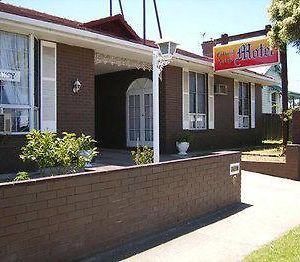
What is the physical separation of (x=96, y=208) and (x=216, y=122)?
41.5 feet

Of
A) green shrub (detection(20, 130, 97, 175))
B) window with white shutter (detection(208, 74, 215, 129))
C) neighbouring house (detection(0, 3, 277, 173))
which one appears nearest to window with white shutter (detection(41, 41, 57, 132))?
neighbouring house (detection(0, 3, 277, 173))

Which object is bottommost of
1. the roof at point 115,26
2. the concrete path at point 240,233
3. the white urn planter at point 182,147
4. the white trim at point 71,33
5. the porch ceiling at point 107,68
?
the concrete path at point 240,233

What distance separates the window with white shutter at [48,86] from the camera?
10.2 meters

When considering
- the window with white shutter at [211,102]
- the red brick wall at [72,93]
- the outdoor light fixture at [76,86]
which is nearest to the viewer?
the red brick wall at [72,93]

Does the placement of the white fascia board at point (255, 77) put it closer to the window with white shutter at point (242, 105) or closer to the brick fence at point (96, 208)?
the window with white shutter at point (242, 105)

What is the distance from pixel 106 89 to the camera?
1684 cm

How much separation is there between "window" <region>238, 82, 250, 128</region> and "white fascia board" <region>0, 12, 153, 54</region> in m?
8.30

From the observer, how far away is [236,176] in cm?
841

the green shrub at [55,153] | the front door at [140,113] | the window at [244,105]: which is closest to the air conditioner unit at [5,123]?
the green shrub at [55,153]

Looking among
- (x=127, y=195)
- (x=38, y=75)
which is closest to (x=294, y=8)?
(x=38, y=75)

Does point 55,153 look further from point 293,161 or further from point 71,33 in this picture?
point 293,161

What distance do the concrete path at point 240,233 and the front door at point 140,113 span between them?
21.1 feet

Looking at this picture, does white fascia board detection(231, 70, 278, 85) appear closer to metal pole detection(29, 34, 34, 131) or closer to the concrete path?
the concrete path

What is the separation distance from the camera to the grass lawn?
4.76 m
